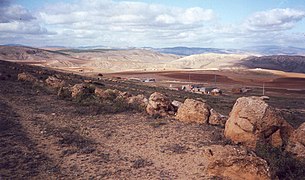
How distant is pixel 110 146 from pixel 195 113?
14.1 ft

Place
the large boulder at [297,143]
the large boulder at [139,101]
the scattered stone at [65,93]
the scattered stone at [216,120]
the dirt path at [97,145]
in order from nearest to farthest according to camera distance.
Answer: the dirt path at [97,145]
the large boulder at [297,143]
the scattered stone at [216,120]
the large boulder at [139,101]
the scattered stone at [65,93]

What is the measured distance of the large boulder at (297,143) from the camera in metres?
8.73

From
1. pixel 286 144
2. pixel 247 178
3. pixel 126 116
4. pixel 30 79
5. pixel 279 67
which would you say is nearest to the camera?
pixel 247 178

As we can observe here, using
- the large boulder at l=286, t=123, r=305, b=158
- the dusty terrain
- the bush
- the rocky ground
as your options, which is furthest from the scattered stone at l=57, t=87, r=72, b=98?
the large boulder at l=286, t=123, r=305, b=158

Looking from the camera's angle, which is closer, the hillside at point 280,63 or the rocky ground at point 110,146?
the rocky ground at point 110,146

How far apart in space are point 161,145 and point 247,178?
3394 mm

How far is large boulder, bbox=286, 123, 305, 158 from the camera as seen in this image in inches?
344

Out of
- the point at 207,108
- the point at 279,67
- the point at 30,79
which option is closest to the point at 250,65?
the point at 279,67

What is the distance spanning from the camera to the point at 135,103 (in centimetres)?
1659

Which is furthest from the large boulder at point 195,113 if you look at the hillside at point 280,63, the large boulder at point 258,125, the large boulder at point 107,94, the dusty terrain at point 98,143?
the hillside at point 280,63

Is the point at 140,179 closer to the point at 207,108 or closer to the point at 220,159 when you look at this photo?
the point at 220,159

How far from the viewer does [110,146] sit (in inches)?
402

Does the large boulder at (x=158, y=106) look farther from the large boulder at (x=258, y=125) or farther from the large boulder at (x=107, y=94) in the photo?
the large boulder at (x=258, y=125)

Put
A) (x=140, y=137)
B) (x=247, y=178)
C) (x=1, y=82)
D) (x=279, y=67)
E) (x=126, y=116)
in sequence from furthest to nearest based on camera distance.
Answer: (x=279, y=67), (x=1, y=82), (x=126, y=116), (x=140, y=137), (x=247, y=178)
